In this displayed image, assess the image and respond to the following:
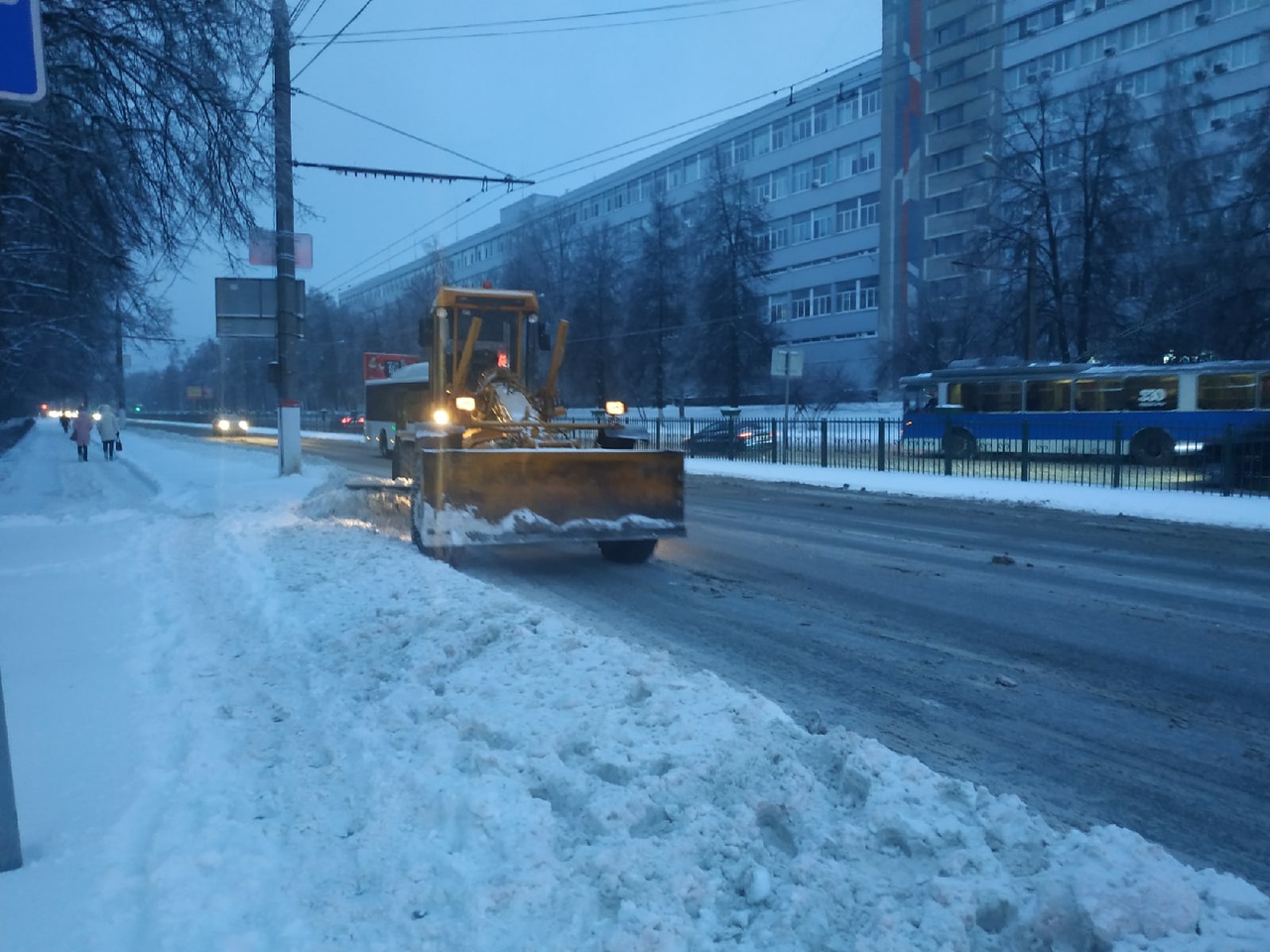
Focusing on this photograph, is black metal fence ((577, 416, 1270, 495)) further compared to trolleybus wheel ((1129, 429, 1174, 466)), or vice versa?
trolleybus wheel ((1129, 429, 1174, 466))

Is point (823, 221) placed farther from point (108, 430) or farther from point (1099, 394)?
point (108, 430)

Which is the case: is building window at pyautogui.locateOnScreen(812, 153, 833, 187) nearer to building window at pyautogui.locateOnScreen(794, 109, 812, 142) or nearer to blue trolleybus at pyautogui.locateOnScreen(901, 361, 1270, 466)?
building window at pyautogui.locateOnScreen(794, 109, 812, 142)

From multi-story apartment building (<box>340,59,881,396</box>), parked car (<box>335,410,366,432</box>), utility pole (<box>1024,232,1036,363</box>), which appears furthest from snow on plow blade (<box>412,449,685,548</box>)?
parked car (<box>335,410,366,432</box>)

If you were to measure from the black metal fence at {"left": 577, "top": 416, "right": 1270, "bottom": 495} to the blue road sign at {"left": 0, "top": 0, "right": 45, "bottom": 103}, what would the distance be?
15.4 meters

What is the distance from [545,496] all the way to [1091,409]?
2354 cm

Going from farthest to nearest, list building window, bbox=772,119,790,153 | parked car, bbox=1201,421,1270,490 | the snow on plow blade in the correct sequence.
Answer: building window, bbox=772,119,790,153
parked car, bbox=1201,421,1270,490
the snow on plow blade

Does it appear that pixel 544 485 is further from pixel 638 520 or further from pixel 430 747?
pixel 430 747

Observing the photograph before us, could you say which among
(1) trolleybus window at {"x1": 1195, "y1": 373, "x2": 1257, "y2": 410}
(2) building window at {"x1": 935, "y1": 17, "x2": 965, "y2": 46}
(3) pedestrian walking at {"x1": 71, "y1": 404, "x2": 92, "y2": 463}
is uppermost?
(2) building window at {"x1": 935, "y1": 17, "x2": 965, "y2": 46}

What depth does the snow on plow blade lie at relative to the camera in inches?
358

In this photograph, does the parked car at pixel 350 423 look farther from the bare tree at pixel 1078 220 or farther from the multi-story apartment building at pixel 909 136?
the bare tree at pixel 1078 220

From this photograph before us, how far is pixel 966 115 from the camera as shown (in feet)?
181

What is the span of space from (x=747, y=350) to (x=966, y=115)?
71.5 feet

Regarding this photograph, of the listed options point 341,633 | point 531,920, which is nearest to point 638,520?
point 341,633

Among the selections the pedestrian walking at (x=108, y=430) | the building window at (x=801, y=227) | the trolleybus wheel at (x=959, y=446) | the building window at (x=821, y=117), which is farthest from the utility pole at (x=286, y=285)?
the building window at (x=801, y=227)
